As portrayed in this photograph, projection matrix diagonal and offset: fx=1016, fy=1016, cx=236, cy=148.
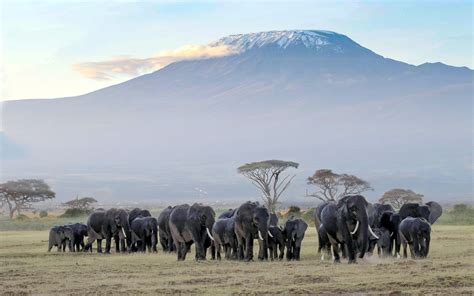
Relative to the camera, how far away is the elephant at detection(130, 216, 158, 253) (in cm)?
4144

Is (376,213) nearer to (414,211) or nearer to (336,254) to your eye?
(414,211)

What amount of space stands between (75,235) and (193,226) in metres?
11.4

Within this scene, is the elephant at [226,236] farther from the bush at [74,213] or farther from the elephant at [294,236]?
the bush at [74,213]

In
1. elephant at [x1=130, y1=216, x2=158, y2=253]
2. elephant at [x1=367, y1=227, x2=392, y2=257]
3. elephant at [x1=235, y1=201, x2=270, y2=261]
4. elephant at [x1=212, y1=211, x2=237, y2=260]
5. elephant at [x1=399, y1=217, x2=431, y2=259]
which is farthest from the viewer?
elephant at [x1=130, y1=216, x2=158, y2=253]

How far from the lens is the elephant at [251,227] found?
1278 inches

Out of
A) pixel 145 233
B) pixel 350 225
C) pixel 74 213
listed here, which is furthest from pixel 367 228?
pixel 74 213

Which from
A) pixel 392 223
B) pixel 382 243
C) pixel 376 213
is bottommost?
pixel 382 243

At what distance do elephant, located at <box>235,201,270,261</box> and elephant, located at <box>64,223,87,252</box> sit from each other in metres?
12.0

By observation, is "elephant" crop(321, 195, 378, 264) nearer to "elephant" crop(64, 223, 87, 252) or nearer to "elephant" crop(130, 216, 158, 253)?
"elephant" crop(130, 216, 158, 253)

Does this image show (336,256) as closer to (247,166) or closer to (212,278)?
(212,278)

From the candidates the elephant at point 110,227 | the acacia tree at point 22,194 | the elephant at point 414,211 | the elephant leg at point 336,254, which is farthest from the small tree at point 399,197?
the elephant leg at point 336,254

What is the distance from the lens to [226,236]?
34.4 metres

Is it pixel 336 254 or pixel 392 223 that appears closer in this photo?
pixel 336 254

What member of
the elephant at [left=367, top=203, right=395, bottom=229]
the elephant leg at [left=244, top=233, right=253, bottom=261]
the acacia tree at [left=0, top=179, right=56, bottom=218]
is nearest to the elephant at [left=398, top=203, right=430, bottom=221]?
the elephant at [left=367, top=203, right=395, bottom=229]
